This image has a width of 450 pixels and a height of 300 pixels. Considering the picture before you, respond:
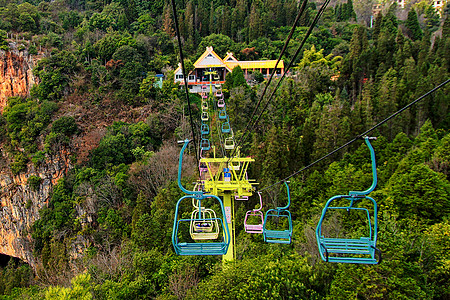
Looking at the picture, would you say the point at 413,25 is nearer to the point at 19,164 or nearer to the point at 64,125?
the point at 64,125

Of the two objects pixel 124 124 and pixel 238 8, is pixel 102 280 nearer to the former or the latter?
pixel 124 124

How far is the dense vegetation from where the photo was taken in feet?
35.1

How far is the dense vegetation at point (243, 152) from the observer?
10695 mm

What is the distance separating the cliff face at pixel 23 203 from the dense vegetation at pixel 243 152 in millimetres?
832

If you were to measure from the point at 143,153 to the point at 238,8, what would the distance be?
27599mm

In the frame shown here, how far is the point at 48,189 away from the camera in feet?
86.6

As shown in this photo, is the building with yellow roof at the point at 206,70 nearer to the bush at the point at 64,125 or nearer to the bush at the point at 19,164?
the bush at the point at 64,125

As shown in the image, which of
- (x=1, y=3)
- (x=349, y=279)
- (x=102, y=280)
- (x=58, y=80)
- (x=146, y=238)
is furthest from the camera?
(x=1, y=3)

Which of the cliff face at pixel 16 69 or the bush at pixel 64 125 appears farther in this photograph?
the cliff face at pixel 16 69

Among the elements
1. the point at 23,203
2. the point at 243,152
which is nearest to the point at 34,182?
the point at 23,203

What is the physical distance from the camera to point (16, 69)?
3150 centimetres

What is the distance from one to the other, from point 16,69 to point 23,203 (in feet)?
42.8

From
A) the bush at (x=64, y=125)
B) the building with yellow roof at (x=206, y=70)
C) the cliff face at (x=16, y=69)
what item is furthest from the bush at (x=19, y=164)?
the building with yellow roof at (x=206, y=70)

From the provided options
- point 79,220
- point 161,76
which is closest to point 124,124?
point 161,76
